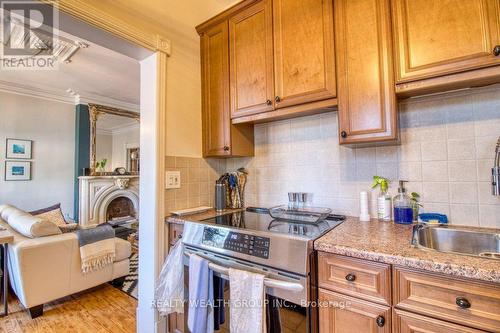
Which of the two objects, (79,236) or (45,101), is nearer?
(79,236)

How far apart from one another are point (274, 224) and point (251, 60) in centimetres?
108

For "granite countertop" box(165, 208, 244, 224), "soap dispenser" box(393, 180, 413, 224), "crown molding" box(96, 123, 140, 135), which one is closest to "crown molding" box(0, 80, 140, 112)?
"crown molding" box(96, 123, 140, 135)

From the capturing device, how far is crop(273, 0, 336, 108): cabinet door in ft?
4.16

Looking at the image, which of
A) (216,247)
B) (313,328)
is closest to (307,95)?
(216,247)

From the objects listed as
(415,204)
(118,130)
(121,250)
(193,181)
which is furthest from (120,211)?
(415,204)

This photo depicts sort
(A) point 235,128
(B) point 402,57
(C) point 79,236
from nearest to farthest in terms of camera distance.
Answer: (B) point 402,57 < (A) point 235,128 < (C) point 79,236

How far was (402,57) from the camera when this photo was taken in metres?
1.08

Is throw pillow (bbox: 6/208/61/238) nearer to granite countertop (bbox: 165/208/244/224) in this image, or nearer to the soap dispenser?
granite countertop (bbox: 165/208/244/224)

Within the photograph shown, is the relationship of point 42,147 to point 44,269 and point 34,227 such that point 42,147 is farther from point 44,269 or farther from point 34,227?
point 44,269

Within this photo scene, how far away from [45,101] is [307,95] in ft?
15.7

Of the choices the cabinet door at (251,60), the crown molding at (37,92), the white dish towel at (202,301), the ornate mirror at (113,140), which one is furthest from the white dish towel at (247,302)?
the crown molding at (37,92)

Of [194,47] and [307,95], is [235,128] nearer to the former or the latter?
[307,95]

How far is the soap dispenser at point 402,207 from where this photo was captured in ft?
3.96

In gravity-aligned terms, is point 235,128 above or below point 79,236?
above
